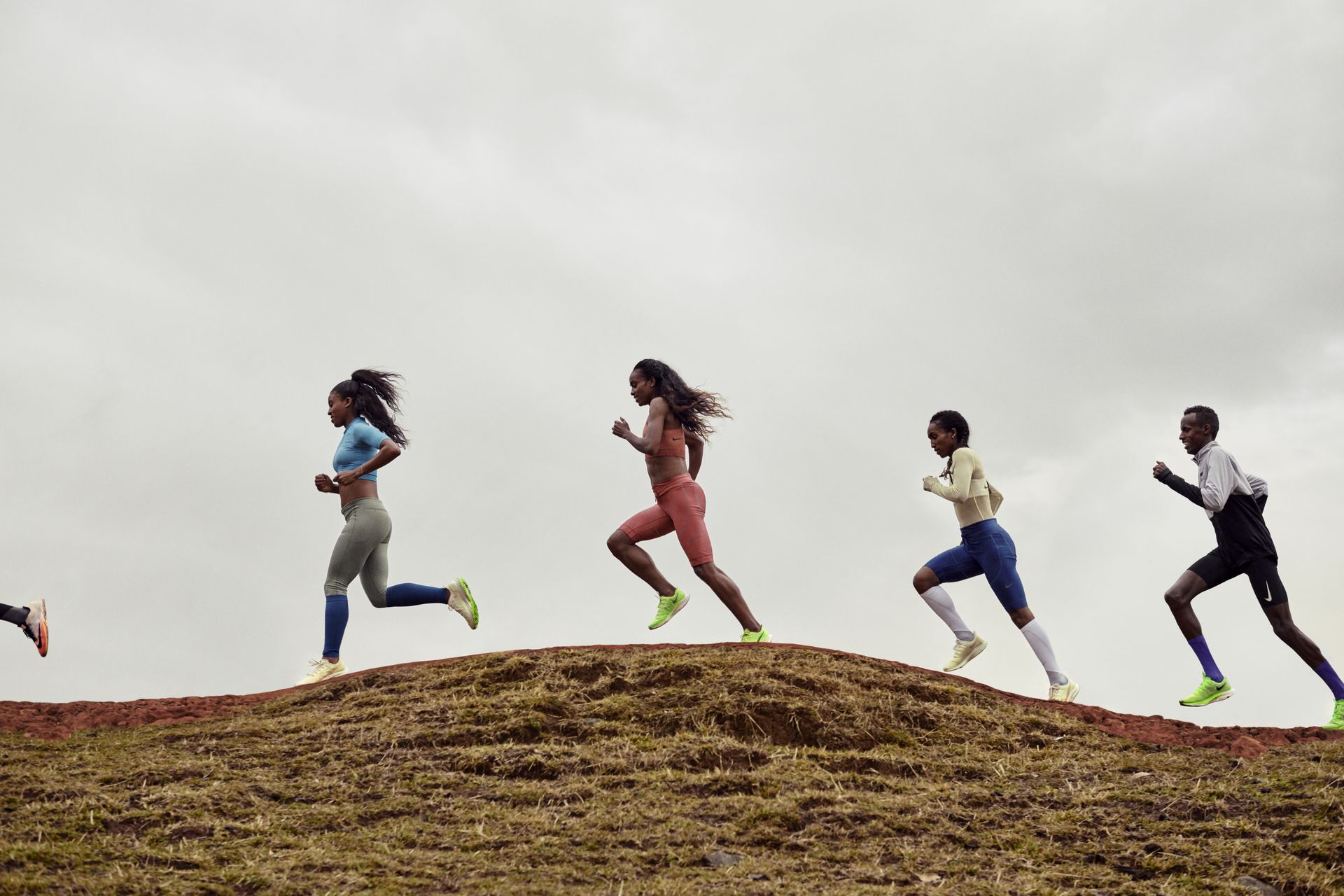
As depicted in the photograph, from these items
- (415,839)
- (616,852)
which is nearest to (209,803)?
(415,839)

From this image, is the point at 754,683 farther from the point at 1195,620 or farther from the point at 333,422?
the point at 333,422

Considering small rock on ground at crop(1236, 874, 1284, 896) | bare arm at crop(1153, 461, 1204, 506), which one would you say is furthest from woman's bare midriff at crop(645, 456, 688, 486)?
small rock on ground at crop(1236, 874, 1284, 896)

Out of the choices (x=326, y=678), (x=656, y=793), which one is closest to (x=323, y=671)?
(x=326, y=678)

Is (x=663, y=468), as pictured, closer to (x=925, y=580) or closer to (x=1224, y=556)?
(x=925, y=580)

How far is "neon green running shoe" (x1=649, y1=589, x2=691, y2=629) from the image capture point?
11188mm

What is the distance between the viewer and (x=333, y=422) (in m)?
11.7

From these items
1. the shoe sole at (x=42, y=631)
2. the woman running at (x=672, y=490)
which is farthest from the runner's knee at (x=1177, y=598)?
the shoe sole at (x=42, y=631)

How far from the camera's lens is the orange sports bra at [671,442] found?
1088 cm

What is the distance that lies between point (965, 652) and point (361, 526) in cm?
583

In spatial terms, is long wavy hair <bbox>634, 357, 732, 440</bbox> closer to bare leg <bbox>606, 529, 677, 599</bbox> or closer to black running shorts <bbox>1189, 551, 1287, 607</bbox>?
bare leg <bbox>606, 529, 677, 599</bbox>

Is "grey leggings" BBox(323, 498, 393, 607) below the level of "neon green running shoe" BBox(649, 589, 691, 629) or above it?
above

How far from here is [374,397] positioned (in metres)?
12.0

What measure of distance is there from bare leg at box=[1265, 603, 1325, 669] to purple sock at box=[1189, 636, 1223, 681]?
62 cm

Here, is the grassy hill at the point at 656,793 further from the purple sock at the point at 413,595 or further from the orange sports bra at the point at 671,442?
the orange sports bra at the point at 671,442
